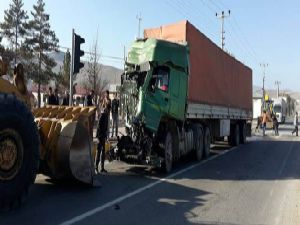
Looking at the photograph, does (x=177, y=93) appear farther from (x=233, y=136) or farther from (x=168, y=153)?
(x=233, y=136)

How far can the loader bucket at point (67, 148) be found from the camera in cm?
1033

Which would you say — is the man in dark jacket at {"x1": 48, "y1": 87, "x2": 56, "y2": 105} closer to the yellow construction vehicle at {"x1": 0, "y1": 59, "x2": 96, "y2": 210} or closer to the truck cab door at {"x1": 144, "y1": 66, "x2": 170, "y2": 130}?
the truck cab door at {"x1": 144, "y1": 66, "x2": 170, "y2": 130}

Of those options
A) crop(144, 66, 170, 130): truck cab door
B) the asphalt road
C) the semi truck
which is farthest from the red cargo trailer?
the asphalt road

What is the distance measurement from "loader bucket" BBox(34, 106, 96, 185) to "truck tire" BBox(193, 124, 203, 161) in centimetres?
707

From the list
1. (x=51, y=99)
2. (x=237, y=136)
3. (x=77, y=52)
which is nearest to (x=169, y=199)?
(x=77, y=52)

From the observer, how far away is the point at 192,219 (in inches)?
333

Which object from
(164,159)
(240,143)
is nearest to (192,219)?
(164,159)

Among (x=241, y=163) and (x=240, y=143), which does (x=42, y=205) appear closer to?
(x=241, y=163)

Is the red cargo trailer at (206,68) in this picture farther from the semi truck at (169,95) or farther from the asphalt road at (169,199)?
the asphalt road at (169,199)

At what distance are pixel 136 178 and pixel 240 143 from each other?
1577 cm

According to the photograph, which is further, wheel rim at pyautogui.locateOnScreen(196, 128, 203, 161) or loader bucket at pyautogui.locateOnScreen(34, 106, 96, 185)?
wheel rim at pyautogui.locateOnScreen(196, 128, 203, 161)

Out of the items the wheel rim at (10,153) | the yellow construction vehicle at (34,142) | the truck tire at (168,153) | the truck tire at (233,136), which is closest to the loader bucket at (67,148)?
the yellow construction vehicle at (34,142)

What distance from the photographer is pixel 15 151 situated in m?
8.02

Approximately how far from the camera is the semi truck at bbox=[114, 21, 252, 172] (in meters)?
13.5
